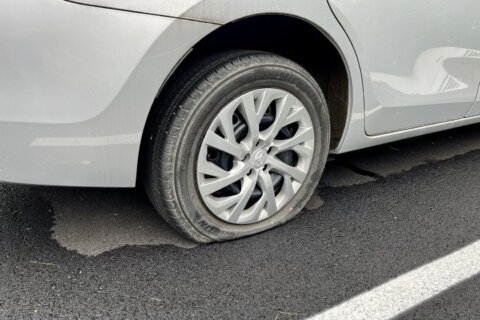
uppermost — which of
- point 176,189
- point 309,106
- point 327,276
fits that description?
point 309,106

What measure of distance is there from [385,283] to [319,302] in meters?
0.31

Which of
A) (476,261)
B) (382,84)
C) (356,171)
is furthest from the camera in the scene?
(356,171)

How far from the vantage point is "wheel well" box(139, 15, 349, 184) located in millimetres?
1998

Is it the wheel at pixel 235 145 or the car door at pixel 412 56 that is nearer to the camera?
the wheel at pixel 235 145

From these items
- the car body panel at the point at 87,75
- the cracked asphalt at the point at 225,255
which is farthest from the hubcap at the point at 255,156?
the car body panel at the point at 87,75

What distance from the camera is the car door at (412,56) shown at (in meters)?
2.11

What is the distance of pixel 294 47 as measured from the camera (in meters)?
2.30

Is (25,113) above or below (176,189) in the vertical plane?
above

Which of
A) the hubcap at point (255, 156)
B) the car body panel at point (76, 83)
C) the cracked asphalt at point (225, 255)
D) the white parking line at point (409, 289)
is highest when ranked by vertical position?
the car body panel at point (76, 83)

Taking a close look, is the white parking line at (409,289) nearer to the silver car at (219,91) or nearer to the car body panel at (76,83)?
the silver car at (219,91)

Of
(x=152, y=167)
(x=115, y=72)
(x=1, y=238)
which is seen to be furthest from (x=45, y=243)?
(x=115, y=72)

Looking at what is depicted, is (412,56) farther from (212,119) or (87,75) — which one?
(87,75)

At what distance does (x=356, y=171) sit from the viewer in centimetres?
297

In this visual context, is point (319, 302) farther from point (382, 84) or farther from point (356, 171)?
point (356, 171)
